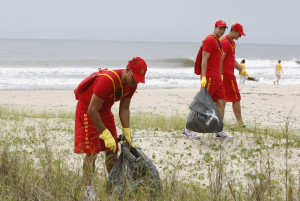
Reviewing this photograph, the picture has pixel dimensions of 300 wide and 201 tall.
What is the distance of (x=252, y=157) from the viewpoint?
4914 mm

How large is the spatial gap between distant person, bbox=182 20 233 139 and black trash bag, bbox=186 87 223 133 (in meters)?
0.31

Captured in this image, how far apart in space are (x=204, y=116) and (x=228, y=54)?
1.49m

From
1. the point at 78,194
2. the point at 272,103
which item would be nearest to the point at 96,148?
the point at 78,194

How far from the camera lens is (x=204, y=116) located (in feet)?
17.2

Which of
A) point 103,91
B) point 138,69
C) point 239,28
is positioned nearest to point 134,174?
point 103,91

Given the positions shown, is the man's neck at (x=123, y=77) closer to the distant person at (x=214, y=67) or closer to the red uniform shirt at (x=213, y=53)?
the distant person at (x=214, y=67)

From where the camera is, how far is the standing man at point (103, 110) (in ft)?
10.4

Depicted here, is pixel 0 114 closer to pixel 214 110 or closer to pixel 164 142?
pixel 164 142

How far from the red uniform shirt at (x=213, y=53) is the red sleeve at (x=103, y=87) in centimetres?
274

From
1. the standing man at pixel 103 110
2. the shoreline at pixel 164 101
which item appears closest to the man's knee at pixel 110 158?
the standing man at pixel 103 110

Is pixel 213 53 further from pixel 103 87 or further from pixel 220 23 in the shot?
pixel 103 87

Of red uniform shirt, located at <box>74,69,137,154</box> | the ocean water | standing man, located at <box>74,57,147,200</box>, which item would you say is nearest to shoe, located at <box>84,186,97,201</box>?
standing man, located at <box>74,57,147,200</box>

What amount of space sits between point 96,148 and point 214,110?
226 cm

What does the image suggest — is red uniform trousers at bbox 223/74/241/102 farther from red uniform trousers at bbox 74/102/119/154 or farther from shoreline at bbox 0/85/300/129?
shoreline at bbox 0/85/300/129
